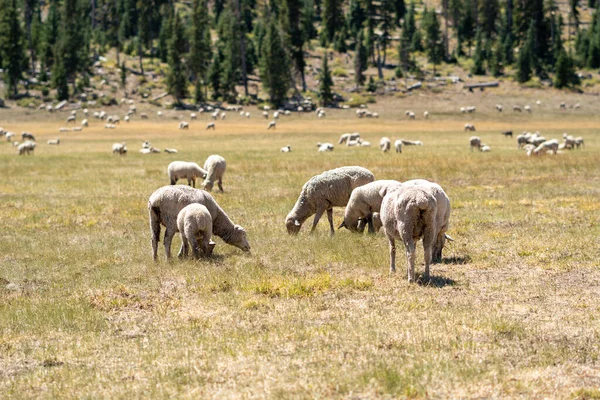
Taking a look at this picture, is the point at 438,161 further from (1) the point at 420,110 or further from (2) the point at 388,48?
(2) the point at 388,48

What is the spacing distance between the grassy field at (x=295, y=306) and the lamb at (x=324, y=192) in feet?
Answer: 2.17

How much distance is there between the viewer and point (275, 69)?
3804 inches

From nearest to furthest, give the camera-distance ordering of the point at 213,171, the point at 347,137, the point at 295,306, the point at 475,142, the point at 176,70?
1. the point at 295,306
2. the point at 213,171
3. the point at 475,142
4. the point at 347,137
5. the point at 176,70

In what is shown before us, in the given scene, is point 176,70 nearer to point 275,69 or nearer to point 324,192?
point 275,69

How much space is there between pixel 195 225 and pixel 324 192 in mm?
4782

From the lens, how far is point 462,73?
11425 centimetres

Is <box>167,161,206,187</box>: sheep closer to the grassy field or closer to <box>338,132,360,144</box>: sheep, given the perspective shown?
the grassy field

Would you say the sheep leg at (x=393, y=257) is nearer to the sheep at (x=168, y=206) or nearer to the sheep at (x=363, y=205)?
the sheep at (x=363, y=205)

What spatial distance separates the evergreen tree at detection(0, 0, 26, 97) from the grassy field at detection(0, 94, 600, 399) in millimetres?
77520

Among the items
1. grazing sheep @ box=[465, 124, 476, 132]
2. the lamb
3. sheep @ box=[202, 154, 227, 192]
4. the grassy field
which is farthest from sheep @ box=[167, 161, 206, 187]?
grazing sheep @ box=[465, 124, 476, 132]

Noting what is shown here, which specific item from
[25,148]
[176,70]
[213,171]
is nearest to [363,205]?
[213,171]

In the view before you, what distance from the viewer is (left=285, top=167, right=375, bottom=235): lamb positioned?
18.6 metres

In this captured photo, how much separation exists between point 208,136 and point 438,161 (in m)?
30.7

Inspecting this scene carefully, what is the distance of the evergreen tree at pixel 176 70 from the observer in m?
97.1
